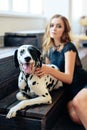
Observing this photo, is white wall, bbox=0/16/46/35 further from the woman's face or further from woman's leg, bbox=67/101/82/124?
woman's leg, bbox=67/101/82/124

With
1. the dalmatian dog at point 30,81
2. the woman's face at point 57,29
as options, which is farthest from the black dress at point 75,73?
the dalmatian dog at point 30,81

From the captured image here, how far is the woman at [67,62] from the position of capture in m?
1.75

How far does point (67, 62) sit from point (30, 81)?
36cm

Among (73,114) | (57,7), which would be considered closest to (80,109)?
(73,114)

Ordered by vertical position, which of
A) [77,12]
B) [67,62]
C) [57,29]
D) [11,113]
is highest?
[77,12]

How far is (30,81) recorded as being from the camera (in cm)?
161

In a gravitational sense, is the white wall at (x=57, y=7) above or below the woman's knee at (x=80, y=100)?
above

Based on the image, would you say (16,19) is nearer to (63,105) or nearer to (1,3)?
(1,3)

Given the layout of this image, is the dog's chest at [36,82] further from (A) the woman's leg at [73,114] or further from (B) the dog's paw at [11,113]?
(A) the woman's leg at [73,114]

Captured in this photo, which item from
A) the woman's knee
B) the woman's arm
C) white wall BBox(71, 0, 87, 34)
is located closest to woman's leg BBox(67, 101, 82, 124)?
the woman's knee

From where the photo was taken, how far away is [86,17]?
13.6ft

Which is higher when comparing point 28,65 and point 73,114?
point 28,65

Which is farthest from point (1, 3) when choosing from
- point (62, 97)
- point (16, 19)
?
point (62, 97)

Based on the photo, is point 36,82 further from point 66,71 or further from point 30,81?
point 66,71
